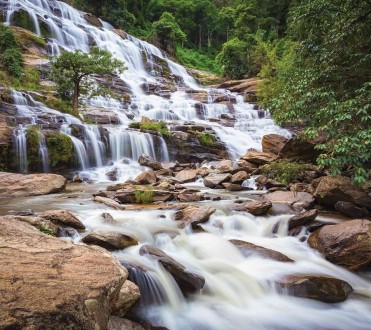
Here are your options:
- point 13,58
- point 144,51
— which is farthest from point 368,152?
point 144,51

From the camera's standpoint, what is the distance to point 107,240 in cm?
468

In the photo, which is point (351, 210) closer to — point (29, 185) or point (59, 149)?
point (29, 185)

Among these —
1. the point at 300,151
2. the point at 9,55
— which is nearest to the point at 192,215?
the point at 300,151

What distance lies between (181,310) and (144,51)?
33.6 m

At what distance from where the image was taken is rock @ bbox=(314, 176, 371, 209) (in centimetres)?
705

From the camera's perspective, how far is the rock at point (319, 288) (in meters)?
4.30

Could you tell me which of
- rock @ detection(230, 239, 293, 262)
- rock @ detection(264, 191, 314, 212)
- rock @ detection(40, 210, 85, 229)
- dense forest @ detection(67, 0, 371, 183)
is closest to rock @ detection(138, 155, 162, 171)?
dense forest @ detection(67, 0, 371, 183)

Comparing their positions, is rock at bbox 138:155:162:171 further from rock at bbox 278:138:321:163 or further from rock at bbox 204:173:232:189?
rock at bbox 278:138:321:163

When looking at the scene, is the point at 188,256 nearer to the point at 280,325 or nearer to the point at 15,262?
the point at 280,325

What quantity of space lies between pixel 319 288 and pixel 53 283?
357cm

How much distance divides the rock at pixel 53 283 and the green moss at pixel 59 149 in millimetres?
10222

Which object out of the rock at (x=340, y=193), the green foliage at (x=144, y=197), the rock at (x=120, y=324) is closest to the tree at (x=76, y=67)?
the green foliage at (x=144, y=197)

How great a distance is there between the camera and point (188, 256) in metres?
5.23

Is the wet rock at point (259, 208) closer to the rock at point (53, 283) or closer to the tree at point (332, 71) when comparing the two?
the tree at point (332, 71)
